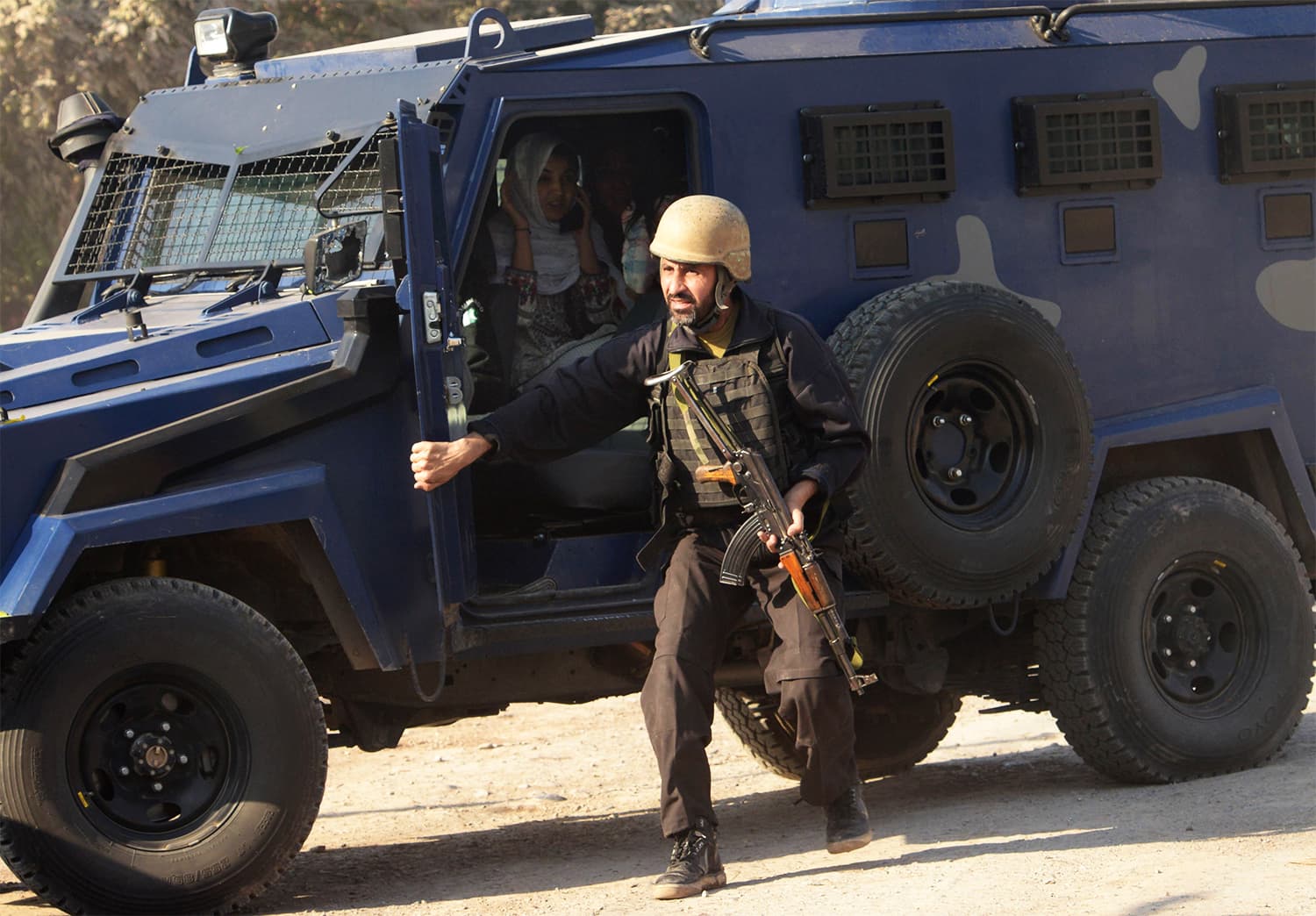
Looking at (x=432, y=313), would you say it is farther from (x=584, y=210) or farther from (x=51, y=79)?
(x=51, y=79)

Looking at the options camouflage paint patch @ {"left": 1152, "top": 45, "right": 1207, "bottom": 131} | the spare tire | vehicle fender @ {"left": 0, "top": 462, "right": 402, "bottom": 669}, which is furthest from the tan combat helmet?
camouflage paint patch @ {"left": 1152, "top": 45, "right": 1207, "bottom": 131}

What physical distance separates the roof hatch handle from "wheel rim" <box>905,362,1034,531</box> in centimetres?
158

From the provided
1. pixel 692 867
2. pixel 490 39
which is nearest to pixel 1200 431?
pixel 692 867

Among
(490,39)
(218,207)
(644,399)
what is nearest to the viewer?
(644,399)

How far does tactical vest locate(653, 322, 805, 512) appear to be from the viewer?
530 centimetres

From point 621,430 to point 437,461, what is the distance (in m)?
0.95

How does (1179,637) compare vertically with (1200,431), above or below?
below

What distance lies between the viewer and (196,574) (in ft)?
17.8

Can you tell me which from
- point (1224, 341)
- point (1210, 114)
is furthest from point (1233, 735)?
point (1210, 114)

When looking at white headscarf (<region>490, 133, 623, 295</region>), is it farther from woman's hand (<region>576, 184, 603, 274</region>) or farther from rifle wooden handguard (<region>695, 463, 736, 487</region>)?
rifle wooden handguard (<region>695, 463, 736, 487</region>)

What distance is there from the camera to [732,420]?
17.4 ft

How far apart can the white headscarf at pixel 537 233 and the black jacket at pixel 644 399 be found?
64 centimetres

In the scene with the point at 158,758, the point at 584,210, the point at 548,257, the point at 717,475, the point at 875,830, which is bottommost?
the point at 875,830

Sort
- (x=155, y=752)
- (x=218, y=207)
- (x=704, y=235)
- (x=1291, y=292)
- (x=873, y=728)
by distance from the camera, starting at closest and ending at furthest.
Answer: (x=155, y=752), (x=704, y=235), (x=218, y=207), (x=1291, y=292), (x=873, y=728)
